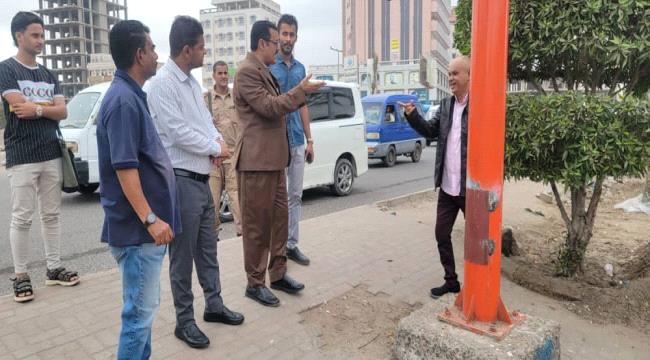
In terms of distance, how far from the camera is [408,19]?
278 feet

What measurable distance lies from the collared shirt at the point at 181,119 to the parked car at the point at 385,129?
35.8ft

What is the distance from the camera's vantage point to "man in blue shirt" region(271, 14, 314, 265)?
14.0ft

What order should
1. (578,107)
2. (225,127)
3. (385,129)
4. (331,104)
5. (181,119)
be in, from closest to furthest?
(181,119) < (578,107) < (225,127) < (331,104) < (385,129)

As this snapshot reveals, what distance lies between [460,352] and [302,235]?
325cm

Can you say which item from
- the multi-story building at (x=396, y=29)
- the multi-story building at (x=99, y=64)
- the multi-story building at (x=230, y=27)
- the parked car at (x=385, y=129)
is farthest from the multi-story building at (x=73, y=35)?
the parked car at (x=385, y=129)

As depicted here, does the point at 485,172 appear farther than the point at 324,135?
No

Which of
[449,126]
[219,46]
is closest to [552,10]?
[449,126]

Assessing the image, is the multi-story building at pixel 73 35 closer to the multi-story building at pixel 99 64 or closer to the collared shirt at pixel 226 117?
the multi-story building at pixel 99 64

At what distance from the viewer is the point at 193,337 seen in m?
2.97

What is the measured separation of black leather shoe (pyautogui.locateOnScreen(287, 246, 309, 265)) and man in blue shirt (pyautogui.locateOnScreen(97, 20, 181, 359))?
225cm

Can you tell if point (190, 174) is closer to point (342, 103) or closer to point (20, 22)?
point (20, 22)

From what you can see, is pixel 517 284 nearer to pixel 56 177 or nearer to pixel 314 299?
pixel 314 299

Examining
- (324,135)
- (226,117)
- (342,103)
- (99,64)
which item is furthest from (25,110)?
(99,64)

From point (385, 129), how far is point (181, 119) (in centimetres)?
1146
